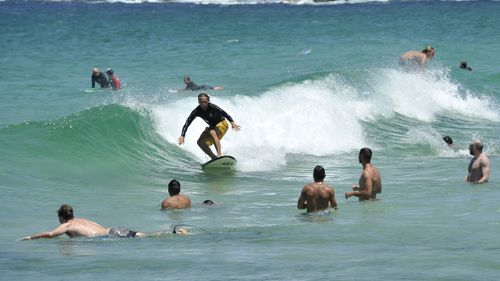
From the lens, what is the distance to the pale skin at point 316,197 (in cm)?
1405

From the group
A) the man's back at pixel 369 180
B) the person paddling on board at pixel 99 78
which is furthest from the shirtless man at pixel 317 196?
the person paddling on board at pixel 99 78

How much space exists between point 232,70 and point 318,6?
1716 inches

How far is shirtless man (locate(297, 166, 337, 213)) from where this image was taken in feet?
46.1

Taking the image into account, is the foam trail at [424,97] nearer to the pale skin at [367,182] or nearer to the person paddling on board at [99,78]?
the person paddling on board at [99,78]

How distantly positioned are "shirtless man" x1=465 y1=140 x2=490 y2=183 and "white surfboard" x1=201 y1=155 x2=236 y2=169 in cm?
433

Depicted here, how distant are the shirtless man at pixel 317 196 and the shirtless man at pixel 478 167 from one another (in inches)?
132

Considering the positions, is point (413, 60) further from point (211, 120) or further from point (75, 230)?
point (75, 230)

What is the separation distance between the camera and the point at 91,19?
6525cm

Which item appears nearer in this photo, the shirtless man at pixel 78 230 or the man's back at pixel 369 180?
Result: the shirtless man at pixel 78 230

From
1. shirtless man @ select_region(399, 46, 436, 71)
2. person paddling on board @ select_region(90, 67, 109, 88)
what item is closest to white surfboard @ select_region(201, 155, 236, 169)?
shirtless man @ select_region(399, 46, 436, 71)

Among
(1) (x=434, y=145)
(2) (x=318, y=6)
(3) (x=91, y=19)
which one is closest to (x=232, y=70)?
(1) (x=434, y=145)

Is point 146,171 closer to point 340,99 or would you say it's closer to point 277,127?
point 277,127

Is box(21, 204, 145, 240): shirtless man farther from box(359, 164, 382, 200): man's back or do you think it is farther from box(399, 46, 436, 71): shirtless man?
box(399, 46, 436, 71): shirtless man

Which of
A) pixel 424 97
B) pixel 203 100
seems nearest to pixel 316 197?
pixel 203 100
